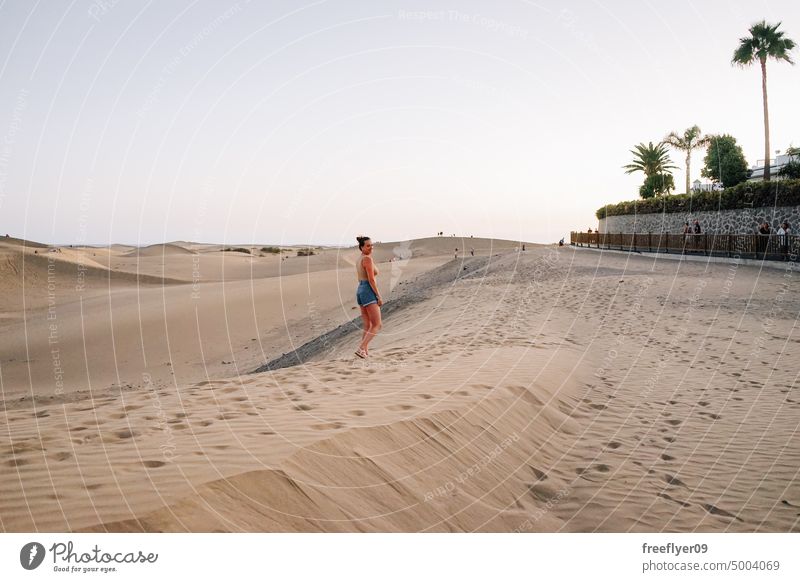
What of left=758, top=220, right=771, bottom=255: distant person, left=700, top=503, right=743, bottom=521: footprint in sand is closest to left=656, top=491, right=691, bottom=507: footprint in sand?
left=700, top=503, right=743, bottom=521: footprint in sand

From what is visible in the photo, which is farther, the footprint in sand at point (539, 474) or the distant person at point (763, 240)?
the distant person at point (763, 240)

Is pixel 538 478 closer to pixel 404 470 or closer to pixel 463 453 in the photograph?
pixel 463 453

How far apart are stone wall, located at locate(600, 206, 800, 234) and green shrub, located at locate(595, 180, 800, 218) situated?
357 mm

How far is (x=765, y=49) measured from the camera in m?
46.7

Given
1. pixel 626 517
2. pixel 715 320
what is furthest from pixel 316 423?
pixel 715 320

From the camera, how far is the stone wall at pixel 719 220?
2980 centimetres

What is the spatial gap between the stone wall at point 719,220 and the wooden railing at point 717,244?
2605 mm

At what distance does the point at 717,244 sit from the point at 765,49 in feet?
92.3

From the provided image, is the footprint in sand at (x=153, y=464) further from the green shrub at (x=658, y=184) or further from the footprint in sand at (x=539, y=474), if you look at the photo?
the green shrub at (x=658, y=184)

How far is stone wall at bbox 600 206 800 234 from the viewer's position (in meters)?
29.8

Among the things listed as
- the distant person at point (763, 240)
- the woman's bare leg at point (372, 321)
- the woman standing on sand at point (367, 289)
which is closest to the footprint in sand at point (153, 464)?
the woman standing on sand at point (367, 289)

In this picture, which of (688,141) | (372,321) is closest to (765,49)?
(688,141)

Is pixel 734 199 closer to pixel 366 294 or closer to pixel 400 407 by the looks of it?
pixel 366 294
